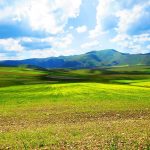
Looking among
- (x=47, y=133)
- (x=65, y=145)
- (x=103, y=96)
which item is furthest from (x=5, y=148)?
(x=103, y=96)

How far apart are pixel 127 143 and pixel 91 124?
980 centimetres

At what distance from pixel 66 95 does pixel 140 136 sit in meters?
39.5

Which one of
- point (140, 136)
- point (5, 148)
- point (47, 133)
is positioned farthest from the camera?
point (47, 133)

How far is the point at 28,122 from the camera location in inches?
1394

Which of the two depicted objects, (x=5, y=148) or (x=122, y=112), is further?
(x=122, y=112)

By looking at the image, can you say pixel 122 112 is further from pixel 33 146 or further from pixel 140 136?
pixel 33 146

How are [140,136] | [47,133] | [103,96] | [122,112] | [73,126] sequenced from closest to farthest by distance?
[140,136]
[47,133]
[73,126]
[122,112]
[103,96]

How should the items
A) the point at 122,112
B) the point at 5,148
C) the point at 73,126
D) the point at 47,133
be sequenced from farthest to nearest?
the point at 122,112, the point at 73,126, the point at 47,133, the point at 5,148

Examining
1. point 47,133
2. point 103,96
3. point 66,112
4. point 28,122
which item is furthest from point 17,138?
point 103,96

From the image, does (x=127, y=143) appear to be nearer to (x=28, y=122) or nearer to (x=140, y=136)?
(x=140, y=136)

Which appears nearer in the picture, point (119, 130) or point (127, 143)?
point (127, 143)

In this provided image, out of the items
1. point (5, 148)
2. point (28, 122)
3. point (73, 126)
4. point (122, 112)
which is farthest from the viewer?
point (122, 112)

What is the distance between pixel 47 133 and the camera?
2816 centimetres

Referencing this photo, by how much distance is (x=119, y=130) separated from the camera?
94.7 ft
